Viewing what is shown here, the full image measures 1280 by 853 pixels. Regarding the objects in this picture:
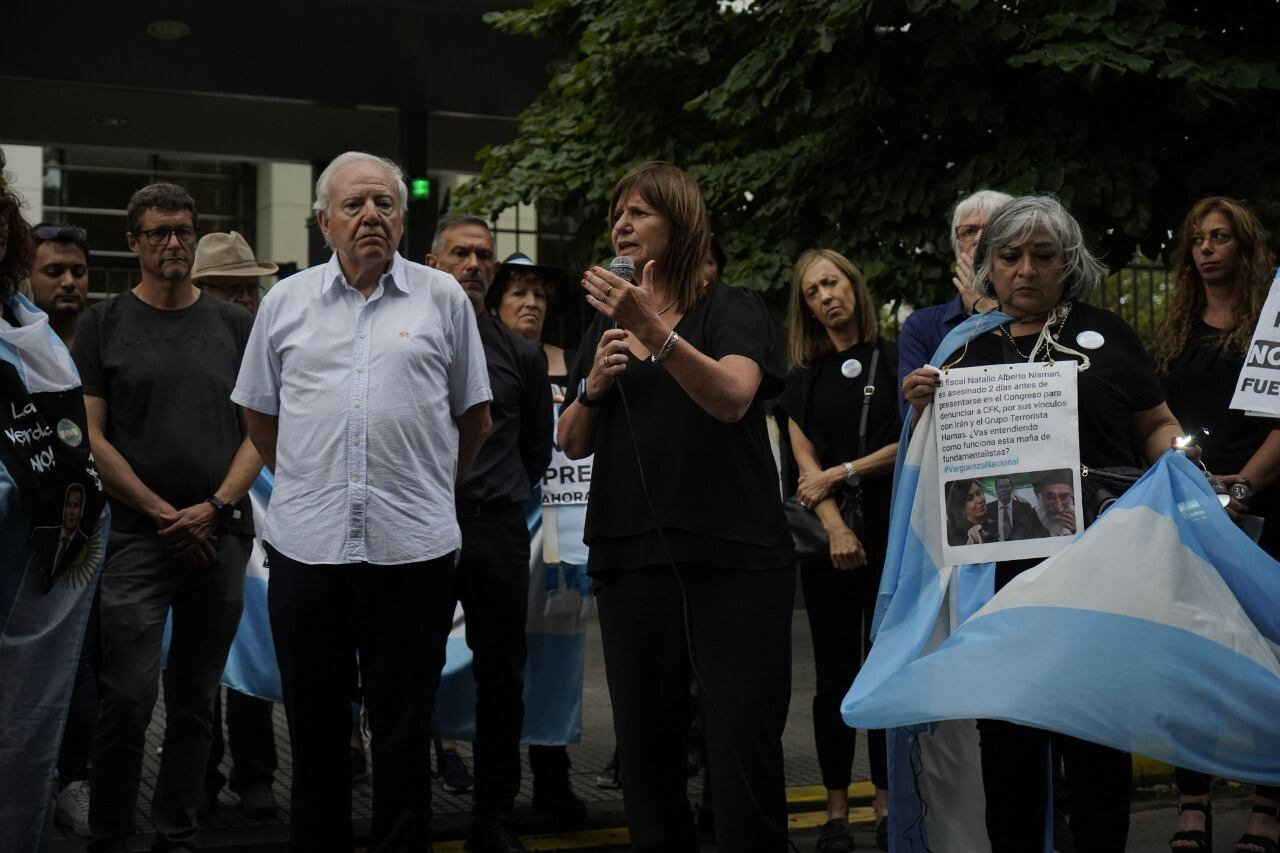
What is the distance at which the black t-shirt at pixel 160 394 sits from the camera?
18.9ft

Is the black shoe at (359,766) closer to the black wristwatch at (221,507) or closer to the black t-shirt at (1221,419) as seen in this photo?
the black wristwatch at (221,507)

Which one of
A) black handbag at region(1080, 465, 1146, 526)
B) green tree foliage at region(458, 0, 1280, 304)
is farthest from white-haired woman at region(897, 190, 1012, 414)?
green tree foliage at region(458, 0, 1280, 304)

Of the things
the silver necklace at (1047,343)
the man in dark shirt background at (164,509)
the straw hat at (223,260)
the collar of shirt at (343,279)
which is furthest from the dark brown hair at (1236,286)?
the straw hat at (223,260)

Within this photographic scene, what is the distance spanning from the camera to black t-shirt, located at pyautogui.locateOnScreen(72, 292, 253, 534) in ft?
18.9

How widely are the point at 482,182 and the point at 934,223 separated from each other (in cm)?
419

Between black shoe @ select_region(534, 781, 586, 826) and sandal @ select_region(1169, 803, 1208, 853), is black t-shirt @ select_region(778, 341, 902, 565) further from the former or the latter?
black shoe @ select_region(534, 781, 586, 826)

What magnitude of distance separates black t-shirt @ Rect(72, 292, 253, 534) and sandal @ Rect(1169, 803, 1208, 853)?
3527 millimetres

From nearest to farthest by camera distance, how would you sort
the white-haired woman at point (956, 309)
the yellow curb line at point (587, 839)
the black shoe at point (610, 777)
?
the white-haired woman at point (956, 309)
the yellow curb line at point (587, 839)
the black shoe at point (610, 777)

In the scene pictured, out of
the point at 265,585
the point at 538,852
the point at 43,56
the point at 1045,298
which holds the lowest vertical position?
the point at 538,852

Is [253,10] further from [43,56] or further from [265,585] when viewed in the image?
[265,585]

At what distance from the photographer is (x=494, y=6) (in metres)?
15.4

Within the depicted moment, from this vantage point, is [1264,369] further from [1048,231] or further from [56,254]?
[56,254]

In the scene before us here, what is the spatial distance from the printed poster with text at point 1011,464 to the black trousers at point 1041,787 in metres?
0.51

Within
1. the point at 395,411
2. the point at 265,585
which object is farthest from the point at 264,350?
the point at 265,585
